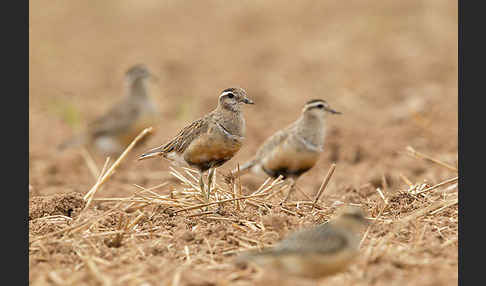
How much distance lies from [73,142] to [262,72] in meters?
6.71

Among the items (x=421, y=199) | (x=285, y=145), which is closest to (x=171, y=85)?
(x=285, y=145)

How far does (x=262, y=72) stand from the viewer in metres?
17.3

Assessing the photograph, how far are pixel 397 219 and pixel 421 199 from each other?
2.36 ft

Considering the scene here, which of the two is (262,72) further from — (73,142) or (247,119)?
(73,142)

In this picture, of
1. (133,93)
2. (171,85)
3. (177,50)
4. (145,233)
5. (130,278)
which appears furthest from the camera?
(177,50)

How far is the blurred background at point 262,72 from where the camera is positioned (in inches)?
425

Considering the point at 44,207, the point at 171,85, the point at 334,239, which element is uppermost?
the point at 334,239

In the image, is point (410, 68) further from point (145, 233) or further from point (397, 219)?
point (145, 233)

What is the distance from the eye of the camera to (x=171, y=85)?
54.7 ft

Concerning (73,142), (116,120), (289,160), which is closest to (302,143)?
(289,160)

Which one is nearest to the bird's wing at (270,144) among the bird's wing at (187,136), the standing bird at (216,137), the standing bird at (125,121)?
the standing bird at (216,137)

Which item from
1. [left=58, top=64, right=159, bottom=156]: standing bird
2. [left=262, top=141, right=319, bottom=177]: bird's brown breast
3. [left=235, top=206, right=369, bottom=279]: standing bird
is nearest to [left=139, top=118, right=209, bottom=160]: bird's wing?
[left=262, top=141, right=319, bottom=177]: bird's brown breast

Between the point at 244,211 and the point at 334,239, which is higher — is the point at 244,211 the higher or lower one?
the lower one

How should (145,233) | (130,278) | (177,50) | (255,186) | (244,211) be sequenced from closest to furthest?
(130,278) < (145,233) < (244,211) < (255,186) < (177,50)
